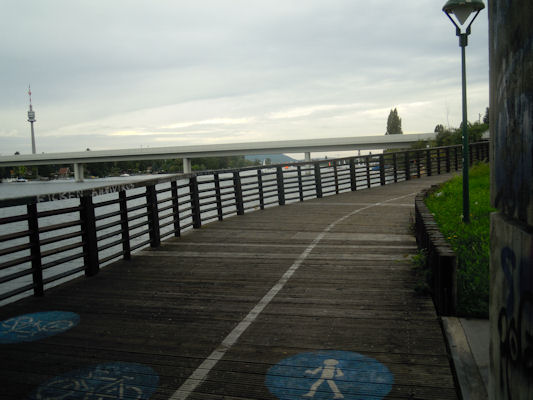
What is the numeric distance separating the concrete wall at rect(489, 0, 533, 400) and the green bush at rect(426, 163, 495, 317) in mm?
4024

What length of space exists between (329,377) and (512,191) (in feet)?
10.1

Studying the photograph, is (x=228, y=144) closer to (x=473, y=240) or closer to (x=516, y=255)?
(x=473, y=240)

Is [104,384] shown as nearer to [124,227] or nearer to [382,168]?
[124,227]

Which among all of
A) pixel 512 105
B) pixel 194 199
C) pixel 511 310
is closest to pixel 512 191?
pixel 512 105

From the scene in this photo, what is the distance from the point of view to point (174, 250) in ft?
32.2

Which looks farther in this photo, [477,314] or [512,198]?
[477,314]

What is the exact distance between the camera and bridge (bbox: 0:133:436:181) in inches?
2267

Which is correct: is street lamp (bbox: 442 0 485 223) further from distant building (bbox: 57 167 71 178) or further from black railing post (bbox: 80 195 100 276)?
distant building (bbox: 57 167 71 178)

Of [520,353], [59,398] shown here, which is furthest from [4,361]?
[520,353]

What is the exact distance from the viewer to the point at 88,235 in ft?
25.8

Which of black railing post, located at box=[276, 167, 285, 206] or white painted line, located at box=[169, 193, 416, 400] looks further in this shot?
black railing post, located at box=[276, 167, 285, 206]

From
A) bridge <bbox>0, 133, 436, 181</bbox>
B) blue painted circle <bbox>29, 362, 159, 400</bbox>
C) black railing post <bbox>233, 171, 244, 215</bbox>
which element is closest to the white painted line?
blue painted circle <bbox>29, 362, 159, 400</bbox>

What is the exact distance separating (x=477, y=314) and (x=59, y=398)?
4.21 m

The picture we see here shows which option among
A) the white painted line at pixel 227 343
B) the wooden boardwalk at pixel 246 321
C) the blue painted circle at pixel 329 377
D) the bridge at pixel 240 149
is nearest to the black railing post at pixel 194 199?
the wooden boardwalk at pixel 246 321
